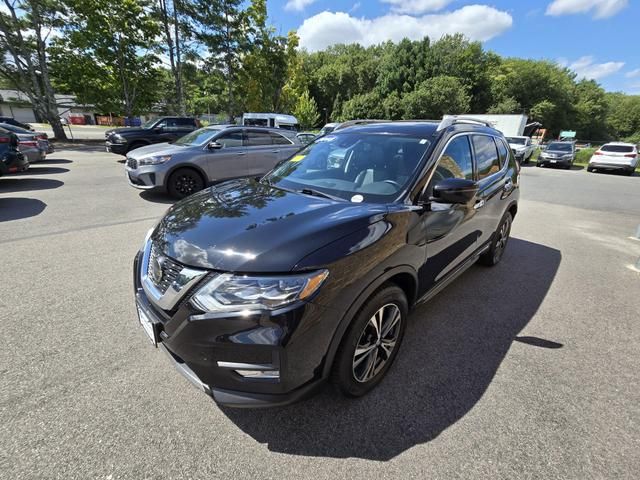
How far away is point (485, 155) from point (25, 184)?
10496 millimetres

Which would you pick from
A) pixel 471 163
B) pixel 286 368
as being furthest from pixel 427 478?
pixel 471 163

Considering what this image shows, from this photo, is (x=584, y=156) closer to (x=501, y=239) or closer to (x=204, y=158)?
(x=501, y=239)

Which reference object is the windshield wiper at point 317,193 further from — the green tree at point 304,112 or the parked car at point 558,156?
the green tree at point 304,112

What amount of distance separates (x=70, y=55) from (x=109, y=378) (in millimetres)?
23936

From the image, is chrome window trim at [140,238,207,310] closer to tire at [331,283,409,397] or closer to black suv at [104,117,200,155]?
tire at [331,283,409,397]

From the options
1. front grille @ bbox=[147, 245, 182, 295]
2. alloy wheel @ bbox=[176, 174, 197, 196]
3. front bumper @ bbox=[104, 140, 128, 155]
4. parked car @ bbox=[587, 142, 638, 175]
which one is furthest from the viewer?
parked car @ bbox=[587, 142, 638, 175]

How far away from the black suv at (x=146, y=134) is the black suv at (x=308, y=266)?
465 inches

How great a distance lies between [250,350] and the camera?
1.55 metres

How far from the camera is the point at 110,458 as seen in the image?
1.69 m

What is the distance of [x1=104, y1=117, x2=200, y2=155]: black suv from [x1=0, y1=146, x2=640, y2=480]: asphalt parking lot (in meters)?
9.70

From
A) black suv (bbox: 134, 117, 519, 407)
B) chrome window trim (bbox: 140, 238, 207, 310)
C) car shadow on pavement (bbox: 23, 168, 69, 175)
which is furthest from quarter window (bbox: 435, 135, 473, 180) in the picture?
car shadow on pavement (bbox: 23, 168, 69, 175)

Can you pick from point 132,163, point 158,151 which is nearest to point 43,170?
point 132,163

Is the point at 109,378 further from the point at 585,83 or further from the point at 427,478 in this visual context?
the point at 585,83

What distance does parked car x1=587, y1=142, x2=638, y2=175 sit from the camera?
16906mm
